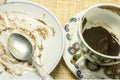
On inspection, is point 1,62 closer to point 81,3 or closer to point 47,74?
point 47,74

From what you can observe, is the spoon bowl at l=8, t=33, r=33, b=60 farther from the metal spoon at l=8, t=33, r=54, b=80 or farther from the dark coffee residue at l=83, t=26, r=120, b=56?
the dark coffee residue at l=83, t=26, r=120, b=56

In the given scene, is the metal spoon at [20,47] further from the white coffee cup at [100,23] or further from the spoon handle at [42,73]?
the white coffee cup at [100,23]

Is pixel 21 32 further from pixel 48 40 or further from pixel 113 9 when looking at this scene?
pixel 113 9

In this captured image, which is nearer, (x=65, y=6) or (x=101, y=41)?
(x=101, y=41)

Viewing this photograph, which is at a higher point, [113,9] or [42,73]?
[113,9]

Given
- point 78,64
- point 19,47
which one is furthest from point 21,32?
point 78,64
